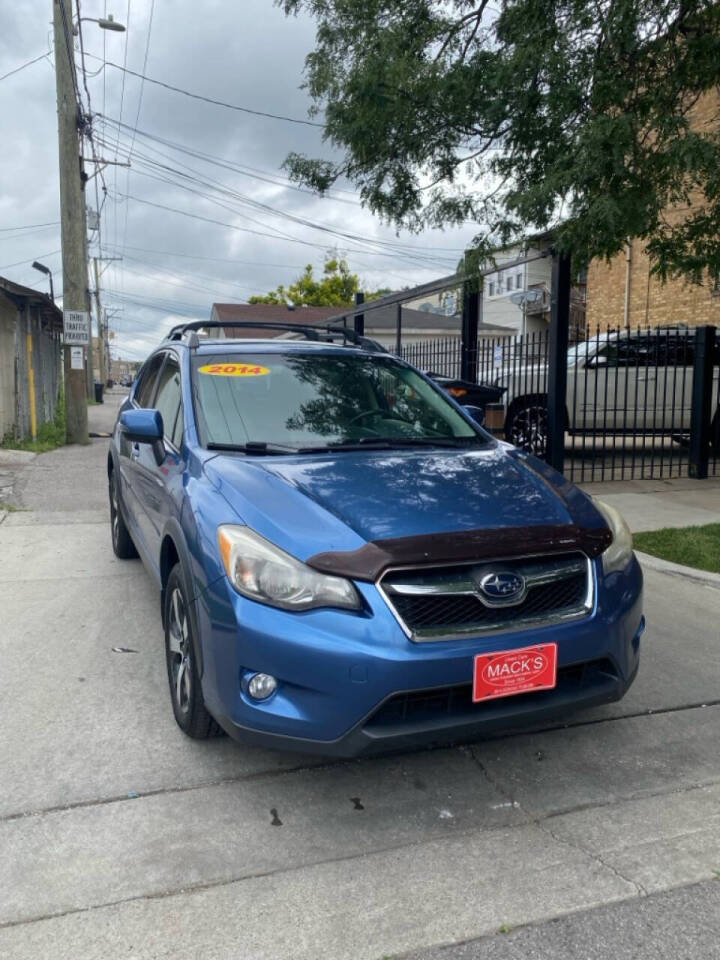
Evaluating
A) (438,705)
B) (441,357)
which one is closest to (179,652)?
(438,705)

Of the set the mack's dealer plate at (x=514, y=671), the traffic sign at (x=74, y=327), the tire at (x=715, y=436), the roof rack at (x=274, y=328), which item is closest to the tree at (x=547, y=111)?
the roof rack at (x=274, y=328)

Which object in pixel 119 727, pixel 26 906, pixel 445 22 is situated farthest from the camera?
pixel 445 22

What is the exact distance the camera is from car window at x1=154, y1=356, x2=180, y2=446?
4332 mm

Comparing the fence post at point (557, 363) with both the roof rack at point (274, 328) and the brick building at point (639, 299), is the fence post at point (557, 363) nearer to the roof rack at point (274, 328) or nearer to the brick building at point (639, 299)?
the roof rack at point (274, 328)

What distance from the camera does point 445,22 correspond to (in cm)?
735

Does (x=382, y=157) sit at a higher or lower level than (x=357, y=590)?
higher

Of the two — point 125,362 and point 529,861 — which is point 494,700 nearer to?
point 529,861

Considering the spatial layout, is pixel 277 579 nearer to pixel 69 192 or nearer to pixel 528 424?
pixel 528 424

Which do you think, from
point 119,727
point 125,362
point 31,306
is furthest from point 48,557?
point 125,362

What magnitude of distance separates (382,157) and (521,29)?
175 centimetres

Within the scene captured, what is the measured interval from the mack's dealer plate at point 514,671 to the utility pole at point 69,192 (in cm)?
1394

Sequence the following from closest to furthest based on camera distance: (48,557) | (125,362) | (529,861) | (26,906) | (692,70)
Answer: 1. (26,906)
2. (529,861)
3. (692,70)
4. (48,557)
5. (125,362)

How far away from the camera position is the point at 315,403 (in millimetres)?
4250

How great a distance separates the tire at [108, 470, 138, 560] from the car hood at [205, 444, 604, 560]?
3050 millimetres
